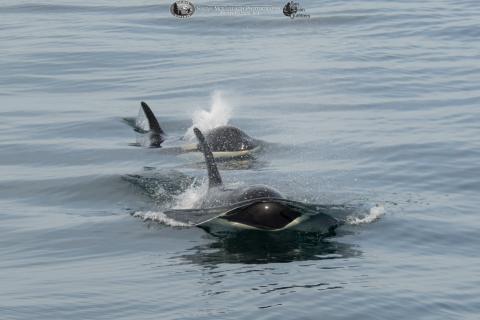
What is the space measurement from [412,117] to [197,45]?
1264cm

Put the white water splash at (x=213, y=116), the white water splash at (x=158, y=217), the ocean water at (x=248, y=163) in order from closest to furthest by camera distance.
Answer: the ocean water at (x=248, y=163) < the white water splash at (x=158, y=217) < the white water splash at (x=213, y=116)

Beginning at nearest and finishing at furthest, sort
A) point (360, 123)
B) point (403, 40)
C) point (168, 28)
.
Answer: point (360, 123) < point (403, 40) < point (168, 28)

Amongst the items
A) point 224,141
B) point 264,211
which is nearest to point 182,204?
point 264,211

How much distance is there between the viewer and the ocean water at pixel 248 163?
43.3 ft

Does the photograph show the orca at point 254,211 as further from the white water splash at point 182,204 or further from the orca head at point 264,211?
the white water splash at point 182,204

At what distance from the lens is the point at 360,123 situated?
24172 mm

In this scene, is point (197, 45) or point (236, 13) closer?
point (197, 45)

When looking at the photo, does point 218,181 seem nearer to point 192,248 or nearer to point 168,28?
point 192,248

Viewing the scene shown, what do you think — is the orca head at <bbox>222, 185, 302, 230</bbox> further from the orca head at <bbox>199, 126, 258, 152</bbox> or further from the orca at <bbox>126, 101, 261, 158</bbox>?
the orca head at <bbox>199, 126, 258, 152</bbox>

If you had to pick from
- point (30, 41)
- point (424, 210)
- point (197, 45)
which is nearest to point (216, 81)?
point (197, 45)

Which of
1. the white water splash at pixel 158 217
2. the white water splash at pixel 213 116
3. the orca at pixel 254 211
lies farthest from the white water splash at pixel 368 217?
the white water splash at pixel 213 116

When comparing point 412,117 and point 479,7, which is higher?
point 479,7
